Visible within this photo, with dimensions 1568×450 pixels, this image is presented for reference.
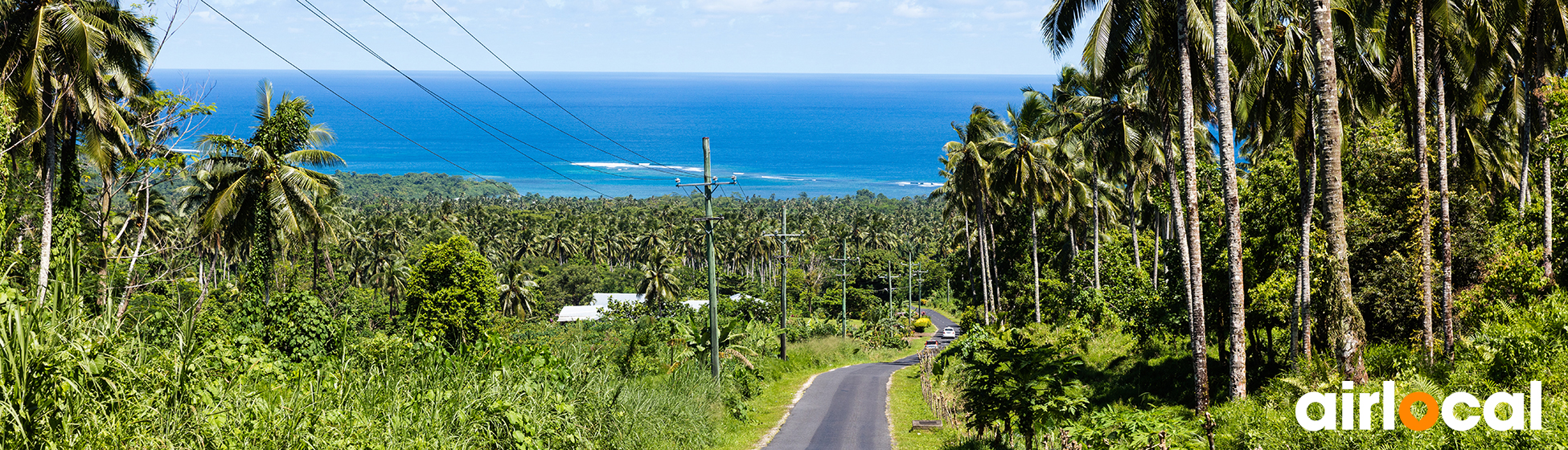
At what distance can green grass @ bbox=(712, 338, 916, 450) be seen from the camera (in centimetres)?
2056

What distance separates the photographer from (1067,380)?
43.4 feet

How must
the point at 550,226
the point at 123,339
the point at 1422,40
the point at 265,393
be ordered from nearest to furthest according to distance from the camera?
the point at 123,339 < the point at 265,393 < the point at 1422,40 < the point at 550,226

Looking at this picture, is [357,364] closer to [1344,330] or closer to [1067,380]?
[1067,380]

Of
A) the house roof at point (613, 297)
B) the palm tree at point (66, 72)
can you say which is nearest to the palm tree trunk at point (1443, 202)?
the palm tree at point (66, 72)

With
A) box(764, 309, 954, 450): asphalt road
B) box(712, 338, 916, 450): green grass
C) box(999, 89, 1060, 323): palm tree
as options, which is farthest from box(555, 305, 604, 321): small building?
box(999, 89, 1060, 323): palm tree

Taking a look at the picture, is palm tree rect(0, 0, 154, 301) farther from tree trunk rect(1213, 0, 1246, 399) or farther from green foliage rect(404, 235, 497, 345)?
tree trunk rect(1213, 0, 1246, 399)

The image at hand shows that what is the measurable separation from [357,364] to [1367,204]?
19387mm

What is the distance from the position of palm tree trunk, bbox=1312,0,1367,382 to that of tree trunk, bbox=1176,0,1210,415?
2.18 metres

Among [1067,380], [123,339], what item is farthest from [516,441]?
[1067,380]

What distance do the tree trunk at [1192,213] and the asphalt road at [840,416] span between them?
6339 mm

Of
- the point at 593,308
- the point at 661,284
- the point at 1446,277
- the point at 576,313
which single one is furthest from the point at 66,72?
the point at 593,308

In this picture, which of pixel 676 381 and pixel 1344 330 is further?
pixel 676 381

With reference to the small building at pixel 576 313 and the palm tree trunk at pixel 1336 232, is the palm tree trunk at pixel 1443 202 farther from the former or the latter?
the small building at pixel 576 313

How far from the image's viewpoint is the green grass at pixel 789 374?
2056 cm
